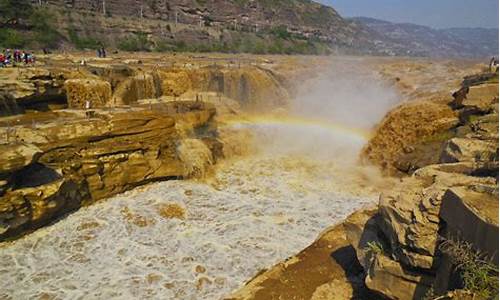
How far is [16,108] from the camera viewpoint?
43.6 ft

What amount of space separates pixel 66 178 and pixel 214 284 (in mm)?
4974

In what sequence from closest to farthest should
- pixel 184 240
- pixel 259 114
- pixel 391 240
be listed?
pixel 391 240 < pixel 184 240 < pixel 259 114

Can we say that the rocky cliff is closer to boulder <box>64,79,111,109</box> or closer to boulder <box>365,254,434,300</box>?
boulder <box>64,79,111,109</box>

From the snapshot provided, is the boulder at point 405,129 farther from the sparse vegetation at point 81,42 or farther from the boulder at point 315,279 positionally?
the sparse vegetation at point 81,42

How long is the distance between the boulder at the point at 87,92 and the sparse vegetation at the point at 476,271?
14233 millimetres

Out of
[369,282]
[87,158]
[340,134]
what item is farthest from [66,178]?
[340,134]

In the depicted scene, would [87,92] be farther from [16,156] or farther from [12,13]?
[12,13]

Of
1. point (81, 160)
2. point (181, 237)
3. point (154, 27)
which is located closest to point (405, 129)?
point (181, 237)

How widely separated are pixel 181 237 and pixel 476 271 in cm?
724

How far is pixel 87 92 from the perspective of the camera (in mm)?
15922

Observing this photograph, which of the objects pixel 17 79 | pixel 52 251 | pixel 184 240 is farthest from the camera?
pixel 17 79

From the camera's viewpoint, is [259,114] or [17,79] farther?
[259,114]

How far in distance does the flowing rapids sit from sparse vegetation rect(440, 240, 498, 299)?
192 inches

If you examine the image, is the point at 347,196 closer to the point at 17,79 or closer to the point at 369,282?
the point at 369,282
